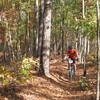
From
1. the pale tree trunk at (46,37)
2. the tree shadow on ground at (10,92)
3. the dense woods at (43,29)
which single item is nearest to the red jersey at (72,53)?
the dense woods at (43,29)

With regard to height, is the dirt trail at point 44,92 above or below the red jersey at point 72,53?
below

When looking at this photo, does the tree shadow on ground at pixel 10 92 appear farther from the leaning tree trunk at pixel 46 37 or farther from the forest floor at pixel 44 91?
the leaning tree trunk at pixel 46 37

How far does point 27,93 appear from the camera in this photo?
9062 millimetres

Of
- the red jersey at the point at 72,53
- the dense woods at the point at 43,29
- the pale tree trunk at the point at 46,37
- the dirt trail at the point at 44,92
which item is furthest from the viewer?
the red jersey at the point at 72,53

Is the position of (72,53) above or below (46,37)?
below

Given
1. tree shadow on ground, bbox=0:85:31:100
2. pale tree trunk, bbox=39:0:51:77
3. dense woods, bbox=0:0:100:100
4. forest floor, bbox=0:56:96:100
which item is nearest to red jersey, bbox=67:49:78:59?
dense woods, bbox=0:0:100:100

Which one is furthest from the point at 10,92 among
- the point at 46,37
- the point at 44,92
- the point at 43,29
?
the point at 43,29

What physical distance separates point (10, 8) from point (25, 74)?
23564 millimetres

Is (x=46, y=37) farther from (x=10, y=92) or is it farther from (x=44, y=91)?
(x=10, y=92)

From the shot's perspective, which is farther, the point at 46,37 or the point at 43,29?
the point at 43,29

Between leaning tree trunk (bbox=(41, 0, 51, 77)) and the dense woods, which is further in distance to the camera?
leaning tree trunk (bbox=(41, 0, 51, 77))

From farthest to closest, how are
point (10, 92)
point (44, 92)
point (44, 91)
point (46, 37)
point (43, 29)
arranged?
point (43, 29)
point (46, 37)
point (44, 91)
point (44, 92)
point (10, 92)

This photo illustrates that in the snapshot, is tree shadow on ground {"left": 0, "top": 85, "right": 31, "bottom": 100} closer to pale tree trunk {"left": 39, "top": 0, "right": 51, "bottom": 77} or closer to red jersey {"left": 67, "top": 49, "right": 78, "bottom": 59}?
pale tree trunk {"left": 39, "top": 0, "right": 51, "bottom": 77}

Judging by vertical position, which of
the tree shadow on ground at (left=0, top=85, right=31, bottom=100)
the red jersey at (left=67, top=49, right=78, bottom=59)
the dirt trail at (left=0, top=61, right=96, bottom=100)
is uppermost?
the red jersey at (left=67, top=49, right=78, bottom=59)
